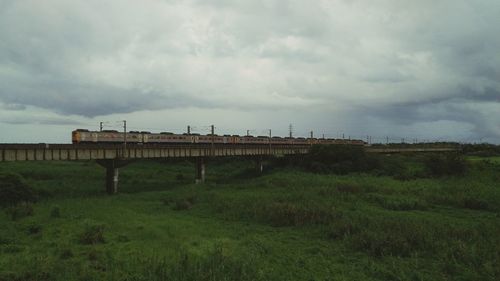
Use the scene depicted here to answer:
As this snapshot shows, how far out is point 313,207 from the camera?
1110 inches

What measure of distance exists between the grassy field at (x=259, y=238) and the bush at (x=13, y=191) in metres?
1.52

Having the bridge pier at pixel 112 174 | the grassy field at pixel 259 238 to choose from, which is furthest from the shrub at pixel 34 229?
the bridge pier at pixel 112 174

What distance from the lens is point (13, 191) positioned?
110 ft

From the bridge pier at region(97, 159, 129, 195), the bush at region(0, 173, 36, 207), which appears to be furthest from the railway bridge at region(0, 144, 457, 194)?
the bush at region(0, 173, 36, 207)

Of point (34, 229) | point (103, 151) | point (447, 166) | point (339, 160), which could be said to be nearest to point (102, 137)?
point (103, 151)

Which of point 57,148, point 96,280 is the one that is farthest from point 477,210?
point 57,148

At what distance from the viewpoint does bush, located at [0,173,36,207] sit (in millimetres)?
32781

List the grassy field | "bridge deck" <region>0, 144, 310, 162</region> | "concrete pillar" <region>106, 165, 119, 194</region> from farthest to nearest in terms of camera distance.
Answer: "concrete pillar" <region>106, 165, 119, 194</region> → "bridge deck" <region>0, 144, 310, 162</region> → the grassy field

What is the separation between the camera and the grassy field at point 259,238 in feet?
49.5

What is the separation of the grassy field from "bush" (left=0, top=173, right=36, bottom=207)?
1.52 meters

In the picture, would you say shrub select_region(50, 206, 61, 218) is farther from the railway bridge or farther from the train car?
the train car

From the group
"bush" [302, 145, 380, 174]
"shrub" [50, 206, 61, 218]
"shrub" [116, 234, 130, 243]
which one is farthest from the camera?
"bush" [302, 145, 380, 174]

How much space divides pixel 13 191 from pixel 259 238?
84.9 feet

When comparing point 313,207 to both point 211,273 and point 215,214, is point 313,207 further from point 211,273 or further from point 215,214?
point 211,273
